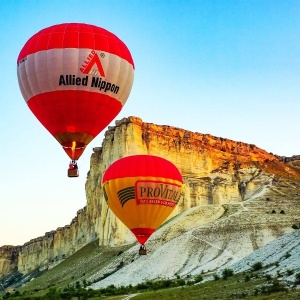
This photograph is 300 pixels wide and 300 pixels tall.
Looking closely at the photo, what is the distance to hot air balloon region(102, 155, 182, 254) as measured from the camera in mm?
37312

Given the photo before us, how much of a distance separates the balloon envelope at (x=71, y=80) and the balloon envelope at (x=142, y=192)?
852 cm

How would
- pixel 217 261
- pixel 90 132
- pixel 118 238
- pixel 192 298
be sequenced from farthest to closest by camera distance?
pixel 118 238, pixel 217 261, pixel 90 132, pixel 192 298

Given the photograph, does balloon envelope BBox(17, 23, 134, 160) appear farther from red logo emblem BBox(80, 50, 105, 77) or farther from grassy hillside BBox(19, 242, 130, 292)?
grassy hillside BBox(19, 242, 130, 292)

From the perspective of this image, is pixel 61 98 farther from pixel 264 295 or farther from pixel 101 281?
pixel 101 281

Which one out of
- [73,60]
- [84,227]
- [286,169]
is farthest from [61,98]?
[286,169]

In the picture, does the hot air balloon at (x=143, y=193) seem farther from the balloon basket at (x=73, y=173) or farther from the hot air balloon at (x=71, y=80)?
the balloon basket at (x=73, y=173)

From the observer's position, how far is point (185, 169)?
102m

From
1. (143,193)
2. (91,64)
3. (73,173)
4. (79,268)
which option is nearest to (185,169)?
(79,268)

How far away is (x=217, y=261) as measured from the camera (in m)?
54.4

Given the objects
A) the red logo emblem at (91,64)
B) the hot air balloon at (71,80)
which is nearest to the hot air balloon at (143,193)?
the hot air balloon at (71,80)

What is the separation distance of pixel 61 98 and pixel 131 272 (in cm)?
3461

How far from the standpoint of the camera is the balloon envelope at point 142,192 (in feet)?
123

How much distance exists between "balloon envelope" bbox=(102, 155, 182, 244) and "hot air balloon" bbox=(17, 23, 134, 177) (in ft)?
27.7

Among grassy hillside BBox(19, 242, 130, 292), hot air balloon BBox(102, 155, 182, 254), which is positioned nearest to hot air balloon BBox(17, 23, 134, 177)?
hot air balloon BBox(102, 155, 182, 254)
